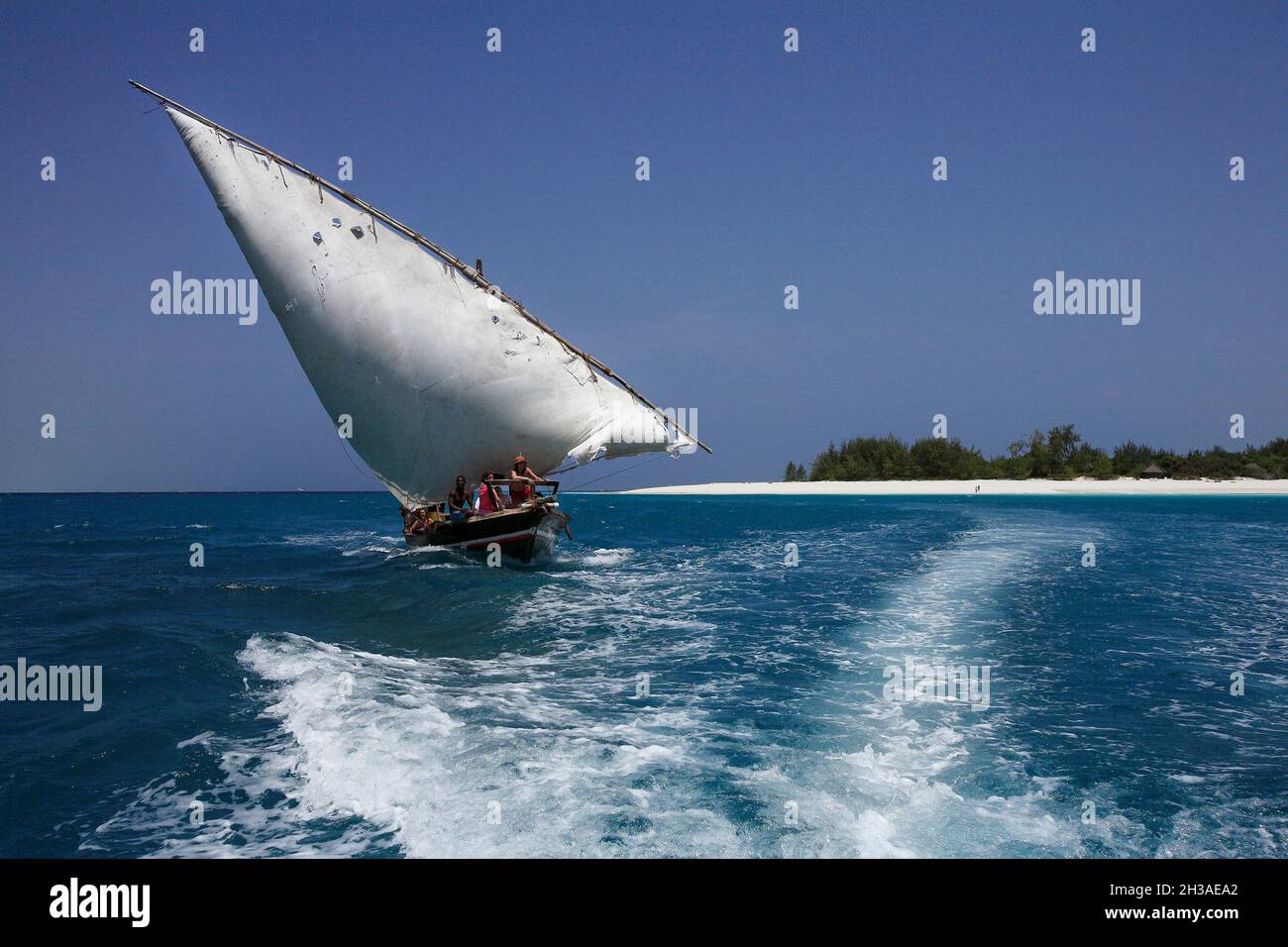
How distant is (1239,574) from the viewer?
59.4 feet

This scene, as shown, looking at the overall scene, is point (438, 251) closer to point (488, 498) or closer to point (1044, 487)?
point (488, 498)

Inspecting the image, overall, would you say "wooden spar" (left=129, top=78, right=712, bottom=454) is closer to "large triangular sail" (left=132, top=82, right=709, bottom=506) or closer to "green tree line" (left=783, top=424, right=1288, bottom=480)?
"large triangular sail" (left=132, top=82, right=709, bottom=506)

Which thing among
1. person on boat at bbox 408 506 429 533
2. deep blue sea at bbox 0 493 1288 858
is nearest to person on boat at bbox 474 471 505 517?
person on boat at bbox 408 506 429 533

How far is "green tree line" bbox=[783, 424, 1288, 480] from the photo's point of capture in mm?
84938

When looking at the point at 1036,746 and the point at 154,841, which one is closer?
the point at 154,841

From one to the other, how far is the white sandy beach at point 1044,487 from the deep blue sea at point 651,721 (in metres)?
66.3

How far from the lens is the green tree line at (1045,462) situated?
279ft

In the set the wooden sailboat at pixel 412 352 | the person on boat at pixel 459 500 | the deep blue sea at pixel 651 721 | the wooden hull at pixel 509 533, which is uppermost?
the wooden sailboat at pixel 412 352

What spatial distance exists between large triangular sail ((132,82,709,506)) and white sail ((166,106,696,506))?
4 cm

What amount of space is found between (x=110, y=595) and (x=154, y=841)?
557 inches

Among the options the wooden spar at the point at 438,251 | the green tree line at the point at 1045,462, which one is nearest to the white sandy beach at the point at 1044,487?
the green tree line at the point at 1045,462

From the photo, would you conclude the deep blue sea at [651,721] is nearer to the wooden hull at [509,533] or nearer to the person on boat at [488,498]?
the wooden hull at [509,533]
